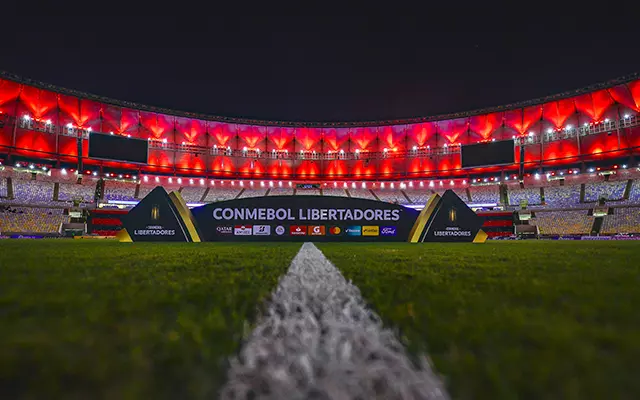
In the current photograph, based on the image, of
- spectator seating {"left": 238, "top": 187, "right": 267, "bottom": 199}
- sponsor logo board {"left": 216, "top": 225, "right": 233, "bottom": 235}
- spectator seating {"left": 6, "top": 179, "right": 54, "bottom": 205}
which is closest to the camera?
sponsor logo board {"left": 216, "top": 225, "right": 233, "bottom": 235}

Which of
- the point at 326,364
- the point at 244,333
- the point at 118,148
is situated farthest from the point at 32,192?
the point at 326,364

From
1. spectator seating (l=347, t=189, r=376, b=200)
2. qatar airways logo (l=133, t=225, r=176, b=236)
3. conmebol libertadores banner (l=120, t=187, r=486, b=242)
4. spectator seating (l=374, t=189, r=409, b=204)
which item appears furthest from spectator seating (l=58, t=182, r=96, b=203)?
spectator seating (l=374, t=189, r=409, b=204)

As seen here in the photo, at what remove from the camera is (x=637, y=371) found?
592mm

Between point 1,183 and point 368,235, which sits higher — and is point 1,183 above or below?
above

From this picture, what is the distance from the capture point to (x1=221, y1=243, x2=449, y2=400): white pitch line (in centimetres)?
48

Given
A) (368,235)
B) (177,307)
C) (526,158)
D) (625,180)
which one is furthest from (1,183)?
(625,180)

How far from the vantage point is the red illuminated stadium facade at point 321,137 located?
34.5 metres

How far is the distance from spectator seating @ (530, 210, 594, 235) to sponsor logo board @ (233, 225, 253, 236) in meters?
28.8

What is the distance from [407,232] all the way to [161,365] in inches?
434

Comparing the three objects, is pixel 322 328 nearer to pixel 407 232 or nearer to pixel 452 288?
pixel 452 288

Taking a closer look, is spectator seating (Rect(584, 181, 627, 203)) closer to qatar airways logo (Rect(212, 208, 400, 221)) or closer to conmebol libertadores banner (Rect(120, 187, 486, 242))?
conmebol libertadores banner (Rect(120, 187, 486, 242))

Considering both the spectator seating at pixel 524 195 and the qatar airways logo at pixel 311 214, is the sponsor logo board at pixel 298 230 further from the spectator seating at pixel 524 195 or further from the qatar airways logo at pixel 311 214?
the spectator seating at pixel 524 195

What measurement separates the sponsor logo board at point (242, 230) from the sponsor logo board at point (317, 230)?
1.96 m

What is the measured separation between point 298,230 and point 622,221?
30034 mm
